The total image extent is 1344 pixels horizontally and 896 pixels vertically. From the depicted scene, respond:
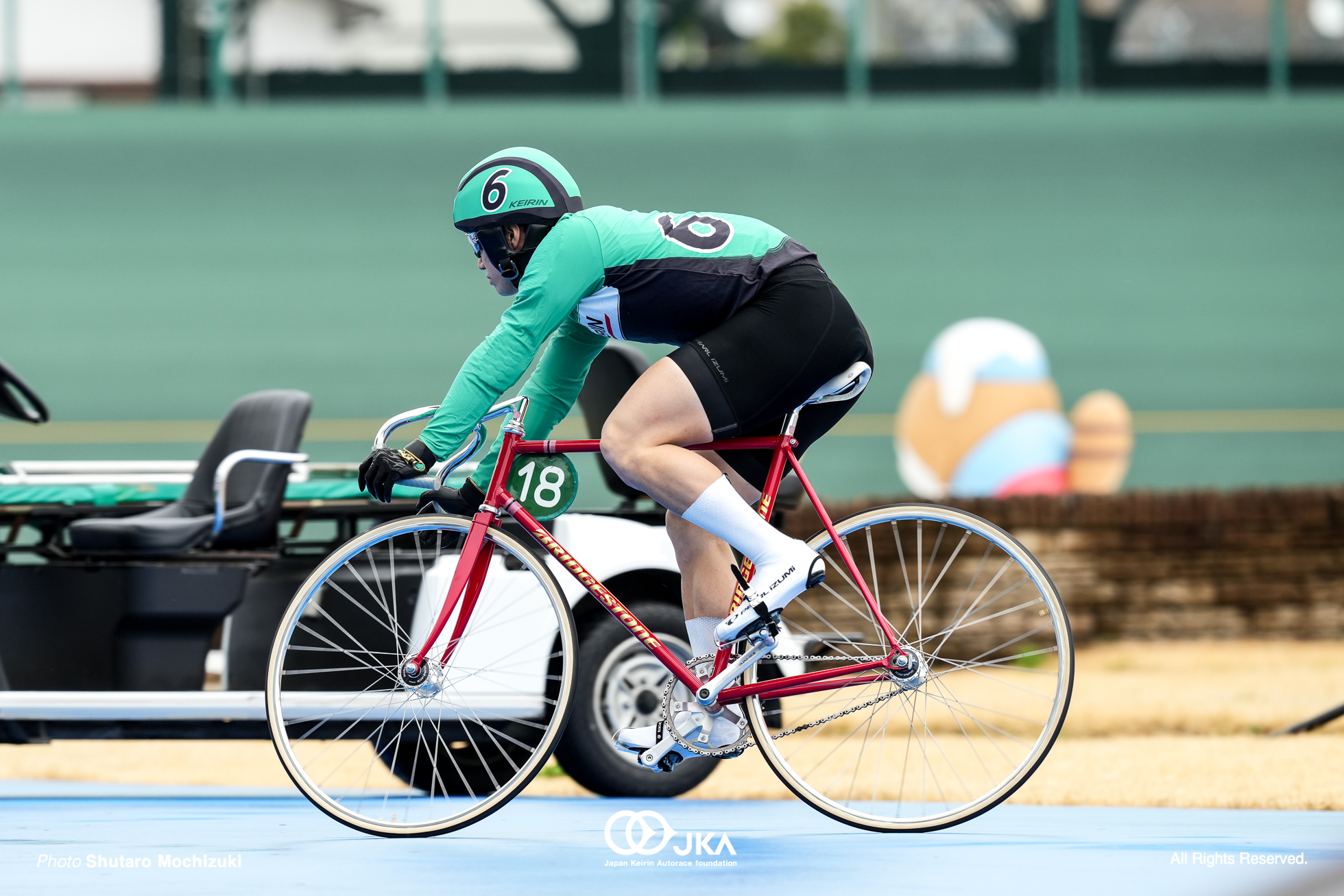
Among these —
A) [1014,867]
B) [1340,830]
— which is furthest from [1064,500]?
[1014,867]

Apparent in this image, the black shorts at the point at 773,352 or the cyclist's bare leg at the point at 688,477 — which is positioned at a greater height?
the black shorts at the point at 773,352

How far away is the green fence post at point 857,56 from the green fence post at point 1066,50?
1976 millimetres

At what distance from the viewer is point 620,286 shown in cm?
340

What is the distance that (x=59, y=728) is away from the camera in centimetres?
453

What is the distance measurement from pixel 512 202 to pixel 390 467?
0.68 meters

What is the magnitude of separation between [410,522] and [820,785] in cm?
259

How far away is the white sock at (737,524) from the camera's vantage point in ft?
11.0

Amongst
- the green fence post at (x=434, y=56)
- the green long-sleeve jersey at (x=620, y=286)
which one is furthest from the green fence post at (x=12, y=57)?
the green long-sleeve jersey at (x=620, y=286)

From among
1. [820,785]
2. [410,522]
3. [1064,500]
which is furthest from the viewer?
[1064,500]

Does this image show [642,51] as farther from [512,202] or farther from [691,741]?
[691,741]

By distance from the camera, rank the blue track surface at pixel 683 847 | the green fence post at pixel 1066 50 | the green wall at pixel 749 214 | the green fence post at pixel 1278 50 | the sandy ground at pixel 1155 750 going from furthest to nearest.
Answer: the green fence post at pixel 1278 50
the green fence post at pixel 1066 50
the green wall at pixel 749 214
the sandy ground at pixel 1155 750
the blue track surface at pixel 683 847

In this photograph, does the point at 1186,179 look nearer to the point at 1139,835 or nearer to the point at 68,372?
the point at 68,372

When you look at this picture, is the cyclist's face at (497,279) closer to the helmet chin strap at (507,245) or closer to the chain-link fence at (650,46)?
the helmet chin strap at (507,245)

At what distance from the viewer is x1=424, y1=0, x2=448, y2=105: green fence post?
14.6m
